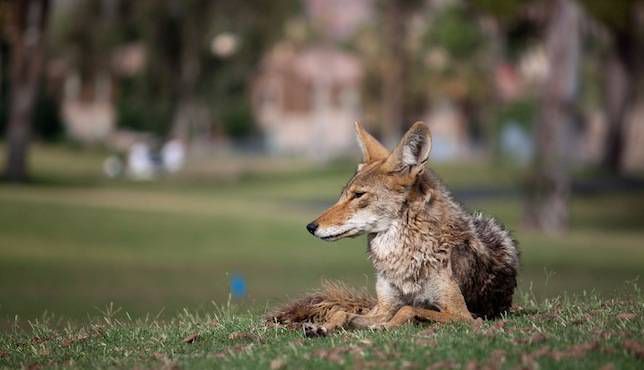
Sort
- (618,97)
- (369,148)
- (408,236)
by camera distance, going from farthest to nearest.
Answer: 1. (618,97)
2. (369,148)
3. (408,236)

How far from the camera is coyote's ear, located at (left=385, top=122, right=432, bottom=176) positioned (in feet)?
30.4

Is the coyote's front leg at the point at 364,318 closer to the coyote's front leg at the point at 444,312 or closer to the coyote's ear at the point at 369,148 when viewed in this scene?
the coyote's front leg at the point at 444,312

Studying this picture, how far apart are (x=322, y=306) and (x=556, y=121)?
2649 cm

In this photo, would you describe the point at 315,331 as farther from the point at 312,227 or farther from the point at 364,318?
the point at 312,227

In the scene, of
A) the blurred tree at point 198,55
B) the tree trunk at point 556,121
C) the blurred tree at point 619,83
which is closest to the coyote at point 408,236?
the tree trunk at point 556,121

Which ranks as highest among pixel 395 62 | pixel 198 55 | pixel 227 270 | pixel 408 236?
pixel 395 62

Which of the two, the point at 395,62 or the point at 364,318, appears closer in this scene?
the point at 364,318

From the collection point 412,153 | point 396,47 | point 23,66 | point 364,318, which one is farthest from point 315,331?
point 396,47

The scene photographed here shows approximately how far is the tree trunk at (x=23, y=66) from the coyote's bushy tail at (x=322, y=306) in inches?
1453

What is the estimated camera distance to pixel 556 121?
3591 cm

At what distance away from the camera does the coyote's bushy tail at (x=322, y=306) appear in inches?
403

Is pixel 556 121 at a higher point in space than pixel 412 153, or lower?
lower

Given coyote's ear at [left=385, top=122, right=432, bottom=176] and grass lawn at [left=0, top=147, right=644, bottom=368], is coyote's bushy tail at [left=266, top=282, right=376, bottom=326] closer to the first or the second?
grass lawn at [left=0, top=147, right=644, bottom=368]

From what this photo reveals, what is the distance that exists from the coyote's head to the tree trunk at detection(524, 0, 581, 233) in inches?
1070
